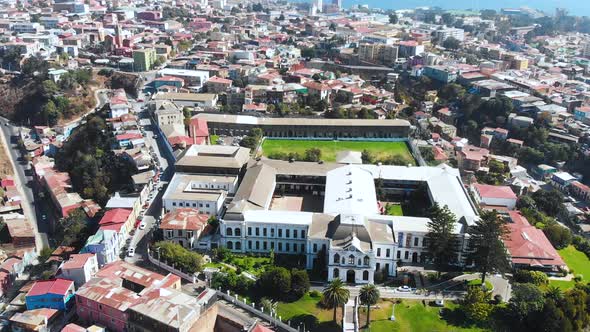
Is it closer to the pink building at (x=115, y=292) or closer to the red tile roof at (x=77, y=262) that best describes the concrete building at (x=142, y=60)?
the red tile roof at (x=77, y=262)

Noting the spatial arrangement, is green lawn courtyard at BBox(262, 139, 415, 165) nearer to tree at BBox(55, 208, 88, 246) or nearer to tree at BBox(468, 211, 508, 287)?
tree at BBox(55, 208, 88, 246)

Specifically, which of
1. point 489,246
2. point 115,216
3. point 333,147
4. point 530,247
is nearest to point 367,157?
point 333,147

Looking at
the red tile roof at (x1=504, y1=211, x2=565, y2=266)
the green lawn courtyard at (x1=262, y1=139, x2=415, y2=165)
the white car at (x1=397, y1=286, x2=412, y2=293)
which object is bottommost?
the white car at (x1=397, y1=286, x2=412, y2=293)

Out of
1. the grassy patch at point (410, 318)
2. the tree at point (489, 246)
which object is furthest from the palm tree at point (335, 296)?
the tree at point (489, 246)

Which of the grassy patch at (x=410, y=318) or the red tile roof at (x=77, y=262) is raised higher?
the red tile roof at (x=77, y=262)

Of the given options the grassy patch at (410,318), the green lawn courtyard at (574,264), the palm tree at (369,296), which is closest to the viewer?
the palm tree at (369,296)

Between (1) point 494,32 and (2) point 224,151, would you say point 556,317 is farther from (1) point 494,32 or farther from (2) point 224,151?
(1) point 494,32

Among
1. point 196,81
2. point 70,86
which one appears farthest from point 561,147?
point 70,86

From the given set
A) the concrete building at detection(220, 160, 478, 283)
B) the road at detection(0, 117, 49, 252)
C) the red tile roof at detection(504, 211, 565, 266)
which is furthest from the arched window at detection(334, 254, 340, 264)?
the road at detection(0, 117, 49, 252)
